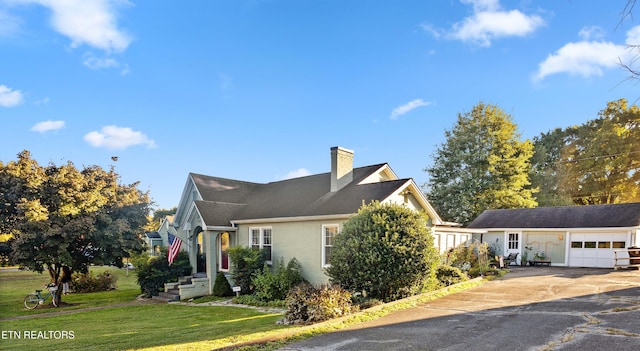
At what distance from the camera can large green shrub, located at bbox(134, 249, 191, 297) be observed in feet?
58.8

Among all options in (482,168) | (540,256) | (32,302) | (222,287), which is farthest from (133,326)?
(482,168)

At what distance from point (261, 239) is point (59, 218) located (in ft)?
30.0

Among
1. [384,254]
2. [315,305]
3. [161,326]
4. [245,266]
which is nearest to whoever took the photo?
[315,305]

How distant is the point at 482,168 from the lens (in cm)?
3569

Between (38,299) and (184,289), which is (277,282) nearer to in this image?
(184,289)

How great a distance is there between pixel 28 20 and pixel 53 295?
13473 millimetres

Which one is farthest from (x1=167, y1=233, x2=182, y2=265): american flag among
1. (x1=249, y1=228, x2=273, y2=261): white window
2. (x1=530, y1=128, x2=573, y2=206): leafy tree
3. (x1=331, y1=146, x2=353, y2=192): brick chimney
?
(x1=530, y1=128, x2=573, y2=206): leafy tree

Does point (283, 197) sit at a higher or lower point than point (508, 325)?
higher

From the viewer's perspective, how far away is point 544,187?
41.0 meters

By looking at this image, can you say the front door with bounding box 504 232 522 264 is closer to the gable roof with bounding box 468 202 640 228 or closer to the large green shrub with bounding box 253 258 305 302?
the gable roof with bounding box 468 202 640 228

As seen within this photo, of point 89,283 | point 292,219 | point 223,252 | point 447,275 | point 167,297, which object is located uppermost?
point 292,219

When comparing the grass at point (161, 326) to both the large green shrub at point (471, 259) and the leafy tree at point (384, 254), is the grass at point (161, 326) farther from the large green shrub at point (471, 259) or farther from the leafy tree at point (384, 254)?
the large green shrub at point (471, 259)

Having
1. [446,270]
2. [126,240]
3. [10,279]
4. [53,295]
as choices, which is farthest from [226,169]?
[10,279]

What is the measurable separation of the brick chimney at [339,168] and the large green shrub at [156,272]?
8926 mm
